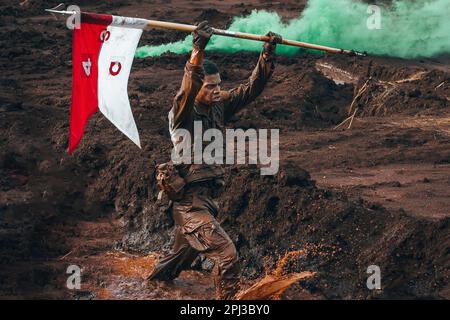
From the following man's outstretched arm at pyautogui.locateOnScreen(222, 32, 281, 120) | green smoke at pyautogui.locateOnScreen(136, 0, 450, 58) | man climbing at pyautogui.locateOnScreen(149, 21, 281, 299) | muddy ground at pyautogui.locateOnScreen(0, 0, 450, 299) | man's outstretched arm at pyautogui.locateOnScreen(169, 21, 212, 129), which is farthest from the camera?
green smoke at pyautogui.locateOnScreen(136, 0, 450, 58)

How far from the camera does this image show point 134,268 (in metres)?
12.3

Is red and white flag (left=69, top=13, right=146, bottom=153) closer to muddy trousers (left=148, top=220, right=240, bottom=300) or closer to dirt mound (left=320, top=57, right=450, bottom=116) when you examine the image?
muddy trousers (left=148, top=220, right=240, bottom=300)

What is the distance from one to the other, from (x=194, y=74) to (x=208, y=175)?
1132 millimetres

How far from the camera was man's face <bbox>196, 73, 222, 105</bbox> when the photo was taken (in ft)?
34.1

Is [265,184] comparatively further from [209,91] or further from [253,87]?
[209,91]

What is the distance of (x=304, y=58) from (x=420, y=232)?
8878 millimetres

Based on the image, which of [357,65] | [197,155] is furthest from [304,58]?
[197,155]

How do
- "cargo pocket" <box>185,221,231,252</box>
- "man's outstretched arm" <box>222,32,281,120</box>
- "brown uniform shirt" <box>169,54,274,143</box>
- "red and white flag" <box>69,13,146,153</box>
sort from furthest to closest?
"man's outstretched arm" <box>222,32,281,120</box> → "cargo pocket" <box>185,221,231,252</box> → "red and white flag" <box>69,13,146,153</box> → "brown uniform shirt" <box>169,54,274,143</box>

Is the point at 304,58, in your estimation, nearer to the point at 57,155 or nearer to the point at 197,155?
the point at 57,155

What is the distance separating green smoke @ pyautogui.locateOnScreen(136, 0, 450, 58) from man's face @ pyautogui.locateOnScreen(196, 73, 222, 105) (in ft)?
33.0

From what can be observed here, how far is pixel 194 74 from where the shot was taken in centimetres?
980

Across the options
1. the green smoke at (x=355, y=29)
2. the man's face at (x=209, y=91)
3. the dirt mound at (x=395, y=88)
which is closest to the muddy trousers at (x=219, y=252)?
the man's face at (x=209, y=91)

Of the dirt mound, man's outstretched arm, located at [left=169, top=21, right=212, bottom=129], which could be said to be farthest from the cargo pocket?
the dirt mound

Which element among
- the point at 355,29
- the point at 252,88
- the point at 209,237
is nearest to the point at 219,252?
the point at 209,237
